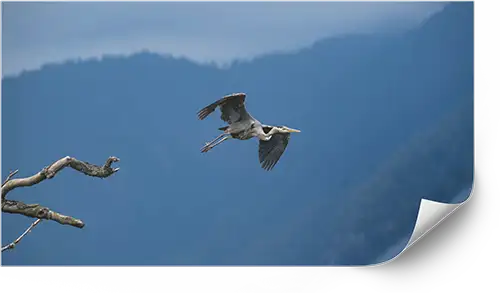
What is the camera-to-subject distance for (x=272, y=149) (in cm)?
395

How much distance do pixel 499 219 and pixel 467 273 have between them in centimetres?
29

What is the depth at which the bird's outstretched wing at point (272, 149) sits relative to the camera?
154 inches

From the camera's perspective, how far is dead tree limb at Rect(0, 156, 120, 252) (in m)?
2.98

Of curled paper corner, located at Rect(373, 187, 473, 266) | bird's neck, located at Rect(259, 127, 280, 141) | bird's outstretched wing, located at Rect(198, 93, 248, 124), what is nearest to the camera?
curled paper corner, located at Rect(373, 187, 473, 266)

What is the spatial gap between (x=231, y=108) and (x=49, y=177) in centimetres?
112

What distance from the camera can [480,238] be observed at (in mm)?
3232

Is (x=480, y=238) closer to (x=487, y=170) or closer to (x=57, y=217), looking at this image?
(x=487, y=170)

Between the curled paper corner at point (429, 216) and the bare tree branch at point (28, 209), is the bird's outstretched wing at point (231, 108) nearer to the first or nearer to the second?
the bare tree branch at point (28, 209)

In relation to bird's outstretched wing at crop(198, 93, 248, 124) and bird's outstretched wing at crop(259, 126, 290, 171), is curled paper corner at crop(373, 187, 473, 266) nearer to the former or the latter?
bird's outstretched wing at crop(259, 126, 290, 171)

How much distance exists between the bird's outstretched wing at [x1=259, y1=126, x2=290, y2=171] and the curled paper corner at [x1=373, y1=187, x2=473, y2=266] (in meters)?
0.92

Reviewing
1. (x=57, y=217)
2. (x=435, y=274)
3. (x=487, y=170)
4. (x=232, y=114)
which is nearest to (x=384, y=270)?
(x=435, y=274)

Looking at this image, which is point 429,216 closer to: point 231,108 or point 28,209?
point 231,108

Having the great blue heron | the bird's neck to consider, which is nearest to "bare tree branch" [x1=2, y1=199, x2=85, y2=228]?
the great blue heron

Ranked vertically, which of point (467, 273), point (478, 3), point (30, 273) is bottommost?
point (467, 273)
